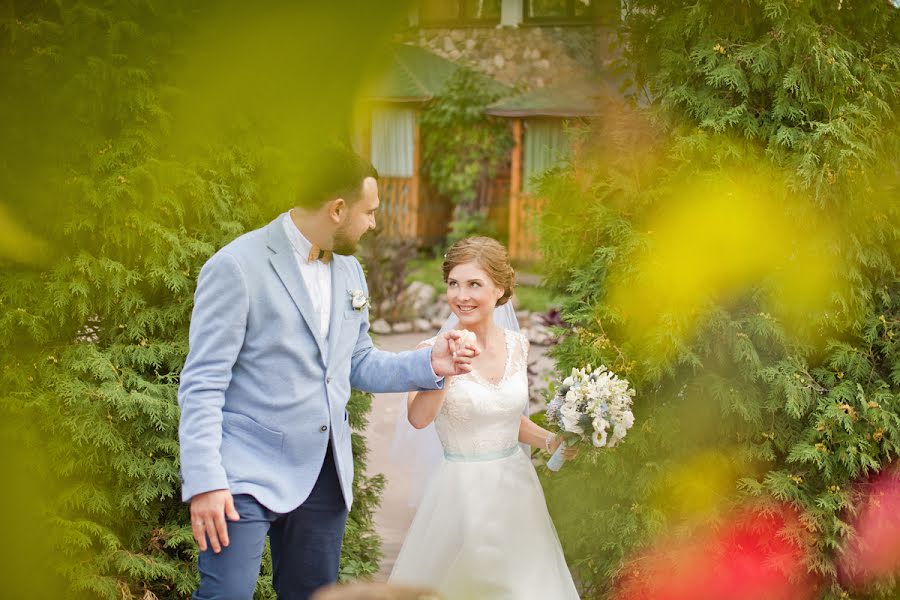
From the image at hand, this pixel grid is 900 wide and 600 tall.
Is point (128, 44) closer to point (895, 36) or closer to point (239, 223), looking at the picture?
point (239, 223)

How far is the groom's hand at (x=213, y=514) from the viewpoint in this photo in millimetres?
2455

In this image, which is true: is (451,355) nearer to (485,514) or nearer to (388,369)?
(388,369)

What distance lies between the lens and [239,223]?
10.7ft

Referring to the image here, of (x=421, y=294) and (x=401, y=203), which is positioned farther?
(x=401, y=203)

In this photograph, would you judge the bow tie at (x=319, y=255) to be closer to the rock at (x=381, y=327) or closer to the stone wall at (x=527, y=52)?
the stone wall at (x=527, y=52)

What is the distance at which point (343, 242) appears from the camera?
272 centimetres

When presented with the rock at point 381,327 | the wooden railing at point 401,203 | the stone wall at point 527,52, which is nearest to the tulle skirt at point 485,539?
the stone wall at point 527,52

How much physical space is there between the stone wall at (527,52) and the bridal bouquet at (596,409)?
1135mm

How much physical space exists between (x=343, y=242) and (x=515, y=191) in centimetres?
1341

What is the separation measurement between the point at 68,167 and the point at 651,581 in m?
3.40

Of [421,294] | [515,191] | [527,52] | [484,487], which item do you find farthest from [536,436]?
[515,191]

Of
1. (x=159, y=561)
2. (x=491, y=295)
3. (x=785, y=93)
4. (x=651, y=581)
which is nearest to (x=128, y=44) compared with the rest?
(x=159, y=561)

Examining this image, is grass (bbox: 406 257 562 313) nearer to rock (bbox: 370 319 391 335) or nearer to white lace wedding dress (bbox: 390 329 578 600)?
rock (bbox: 370 319 391 335)

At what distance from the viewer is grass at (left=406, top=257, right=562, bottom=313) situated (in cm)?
1252
